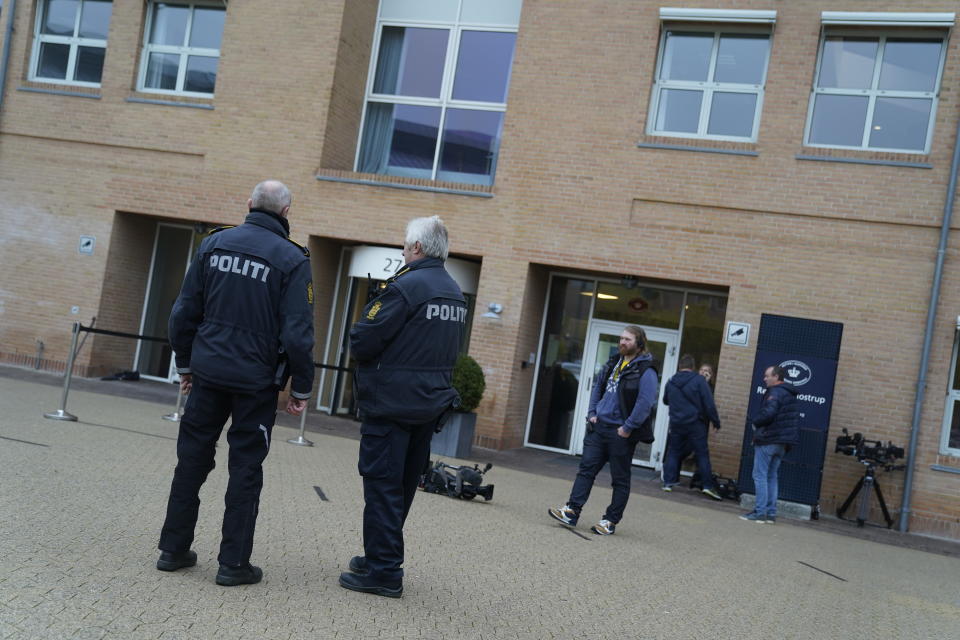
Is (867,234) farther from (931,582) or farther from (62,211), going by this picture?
(62,211)

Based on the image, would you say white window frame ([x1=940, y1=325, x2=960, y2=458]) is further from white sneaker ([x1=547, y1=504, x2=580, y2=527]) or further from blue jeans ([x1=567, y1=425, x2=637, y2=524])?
white sneaker ([x1=547, y1=504, x2=580, y2=527])

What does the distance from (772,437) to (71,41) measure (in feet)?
45.3

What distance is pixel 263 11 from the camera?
15125 mm

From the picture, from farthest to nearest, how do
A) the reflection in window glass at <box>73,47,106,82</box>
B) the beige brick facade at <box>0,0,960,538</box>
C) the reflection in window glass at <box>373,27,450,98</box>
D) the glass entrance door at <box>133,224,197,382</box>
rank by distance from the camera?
the glass entrance door at <box>133,224,197,382</box> < the reflection in window glass at <box>73,47,106,82</box> < the reflection in window glass at <box>373,27,450,98</box> < the beige brick facade at <box>0,0,960,538</box>

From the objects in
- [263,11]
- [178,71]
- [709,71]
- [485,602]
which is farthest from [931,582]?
[178,71]

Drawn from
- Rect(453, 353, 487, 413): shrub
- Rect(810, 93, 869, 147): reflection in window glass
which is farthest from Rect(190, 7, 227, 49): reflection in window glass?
Rect(810, 93, 869, 147): reflection in window glass

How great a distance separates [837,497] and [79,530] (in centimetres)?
1005

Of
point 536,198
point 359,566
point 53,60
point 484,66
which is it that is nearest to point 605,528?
point 359,566

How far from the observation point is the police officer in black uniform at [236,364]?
4527 mm

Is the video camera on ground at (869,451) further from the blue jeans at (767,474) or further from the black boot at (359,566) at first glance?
the black boot at (359,566)

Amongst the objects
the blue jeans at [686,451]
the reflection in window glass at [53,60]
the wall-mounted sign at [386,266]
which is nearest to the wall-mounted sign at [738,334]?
the blue jeans at [686,451]

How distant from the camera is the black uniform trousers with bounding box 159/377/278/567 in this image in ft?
14.9

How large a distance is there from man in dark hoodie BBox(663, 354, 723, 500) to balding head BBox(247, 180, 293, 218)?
8667 millimetres

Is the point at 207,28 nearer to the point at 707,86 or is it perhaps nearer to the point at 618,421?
the point at 707,86
